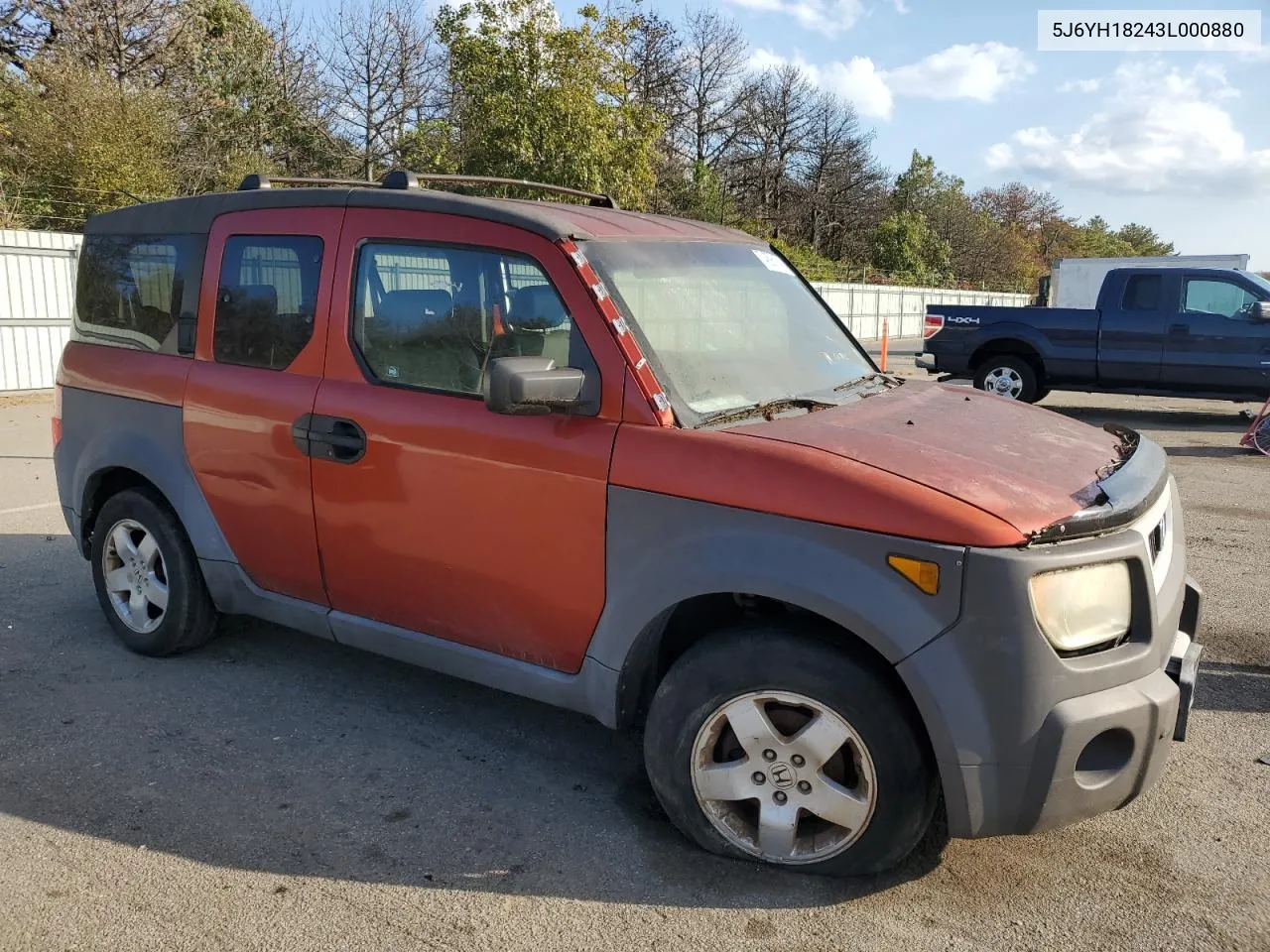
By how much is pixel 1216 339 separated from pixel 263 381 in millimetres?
12279

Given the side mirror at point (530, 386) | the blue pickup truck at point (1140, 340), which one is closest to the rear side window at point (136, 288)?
the side mirror at point (530, 386)

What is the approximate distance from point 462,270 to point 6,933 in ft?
7.79

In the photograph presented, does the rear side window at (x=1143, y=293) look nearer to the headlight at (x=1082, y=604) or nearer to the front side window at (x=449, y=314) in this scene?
the headlight at (x=1082, y=604)

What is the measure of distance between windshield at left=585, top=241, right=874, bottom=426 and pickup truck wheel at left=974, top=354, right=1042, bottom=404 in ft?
33.1

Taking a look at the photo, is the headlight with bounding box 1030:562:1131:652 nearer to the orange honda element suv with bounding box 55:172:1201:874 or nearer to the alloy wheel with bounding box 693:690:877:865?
the orange honda element suv with bounding box 55:172:1201:874

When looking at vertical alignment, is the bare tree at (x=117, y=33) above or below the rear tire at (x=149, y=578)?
above

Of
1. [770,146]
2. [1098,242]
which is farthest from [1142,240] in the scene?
[770,146]

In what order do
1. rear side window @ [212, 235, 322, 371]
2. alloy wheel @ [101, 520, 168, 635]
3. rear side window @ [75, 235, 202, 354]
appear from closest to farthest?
rear side window @ [212, 235, 322, 371]
rear side window @ [75, 235, 202, 354]
alloy wheel @ [101, 520, 168, 635]

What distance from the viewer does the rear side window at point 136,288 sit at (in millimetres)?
4441

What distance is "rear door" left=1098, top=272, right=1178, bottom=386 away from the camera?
509 inches

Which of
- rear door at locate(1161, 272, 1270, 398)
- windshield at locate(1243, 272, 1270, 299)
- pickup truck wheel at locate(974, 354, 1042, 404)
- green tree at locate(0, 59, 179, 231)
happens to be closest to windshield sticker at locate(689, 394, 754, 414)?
pickup truck wheel at locate(974, 354, 1042, 404)

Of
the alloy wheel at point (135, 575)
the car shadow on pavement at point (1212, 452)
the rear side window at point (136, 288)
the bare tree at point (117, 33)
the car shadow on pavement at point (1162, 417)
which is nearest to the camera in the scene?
the rear side window at point (136, 288)

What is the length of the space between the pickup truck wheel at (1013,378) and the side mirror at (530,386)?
11.5 m

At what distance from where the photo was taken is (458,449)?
3445 millimetres
